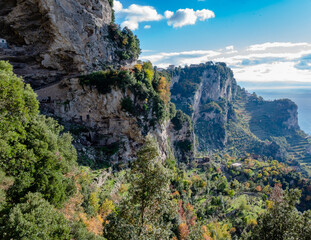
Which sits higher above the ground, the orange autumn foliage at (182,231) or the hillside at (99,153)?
the hillside at (99,153)

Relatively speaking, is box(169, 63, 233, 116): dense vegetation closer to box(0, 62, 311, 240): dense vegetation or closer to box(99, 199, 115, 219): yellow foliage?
box(99, 199, 115, 219): yellow foliage

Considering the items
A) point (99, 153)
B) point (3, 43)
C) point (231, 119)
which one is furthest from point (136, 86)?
point (231, 119)

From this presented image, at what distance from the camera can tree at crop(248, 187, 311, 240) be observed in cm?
828

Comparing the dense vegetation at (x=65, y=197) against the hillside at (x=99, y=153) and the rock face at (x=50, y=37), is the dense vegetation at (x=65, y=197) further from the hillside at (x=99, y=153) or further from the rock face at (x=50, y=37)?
the rock face at (x=50, y=37)

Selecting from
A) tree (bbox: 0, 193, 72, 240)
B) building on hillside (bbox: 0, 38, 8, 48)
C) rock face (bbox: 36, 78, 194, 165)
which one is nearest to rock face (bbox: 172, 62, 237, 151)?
rock face (bbox: 36, 78, 194, 165)

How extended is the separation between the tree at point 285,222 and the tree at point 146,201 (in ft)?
17.9

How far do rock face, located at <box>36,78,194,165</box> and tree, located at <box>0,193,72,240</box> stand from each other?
18.9 metres

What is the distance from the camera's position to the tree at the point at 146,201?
8.70 meters

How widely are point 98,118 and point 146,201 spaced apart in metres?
28.8

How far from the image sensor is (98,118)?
3525cm

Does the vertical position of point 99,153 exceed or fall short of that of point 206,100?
it falls short

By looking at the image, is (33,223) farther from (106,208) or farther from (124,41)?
(124,41)

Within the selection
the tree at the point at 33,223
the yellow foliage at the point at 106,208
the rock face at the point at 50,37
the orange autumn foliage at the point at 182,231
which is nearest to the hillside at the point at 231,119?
the orange autumn foliage at the point at 182,231

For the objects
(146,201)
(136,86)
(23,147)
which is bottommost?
(146,201)
